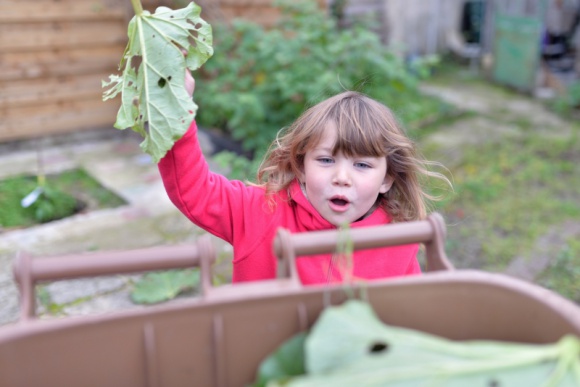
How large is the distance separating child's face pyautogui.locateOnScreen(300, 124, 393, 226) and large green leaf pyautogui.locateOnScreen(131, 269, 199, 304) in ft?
4.56

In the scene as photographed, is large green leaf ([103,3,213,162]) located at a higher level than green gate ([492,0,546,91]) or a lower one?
higher

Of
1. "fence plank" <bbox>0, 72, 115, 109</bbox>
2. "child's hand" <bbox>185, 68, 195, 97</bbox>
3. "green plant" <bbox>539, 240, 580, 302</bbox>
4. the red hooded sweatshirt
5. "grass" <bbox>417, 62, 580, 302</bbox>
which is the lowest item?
"green plant" <bbox>539, 240, 580, 302</bbox>

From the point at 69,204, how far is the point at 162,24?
9.00 ft

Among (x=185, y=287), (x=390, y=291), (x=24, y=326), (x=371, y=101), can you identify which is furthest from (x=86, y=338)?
(x=185, y=287)

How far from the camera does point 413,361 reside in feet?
2.23

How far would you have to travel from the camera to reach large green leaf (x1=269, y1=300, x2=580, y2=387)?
2.17 ft

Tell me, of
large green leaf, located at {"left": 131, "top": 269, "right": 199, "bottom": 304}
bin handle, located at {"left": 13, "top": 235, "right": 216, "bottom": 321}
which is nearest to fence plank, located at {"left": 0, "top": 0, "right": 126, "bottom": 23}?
large green leaf, located at {"left": 131, "top": 269, "right": 199, "bottom": 304}

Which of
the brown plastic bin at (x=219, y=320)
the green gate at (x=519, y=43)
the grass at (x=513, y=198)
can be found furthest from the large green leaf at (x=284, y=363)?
the green gate at (x=519, y=43)

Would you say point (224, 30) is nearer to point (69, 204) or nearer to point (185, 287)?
point (69, 204)

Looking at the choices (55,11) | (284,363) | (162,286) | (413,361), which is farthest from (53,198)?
(413,361)

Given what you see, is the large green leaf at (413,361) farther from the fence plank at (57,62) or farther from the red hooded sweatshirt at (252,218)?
the fence plank at (57,62)

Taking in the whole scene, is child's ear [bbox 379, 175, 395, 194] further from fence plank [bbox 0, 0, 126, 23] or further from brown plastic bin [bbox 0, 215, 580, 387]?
fence plank [bbox 0, 0, 126, 23]

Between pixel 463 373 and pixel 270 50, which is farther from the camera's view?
pixel 270 50

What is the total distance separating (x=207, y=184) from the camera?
1.43 metres
